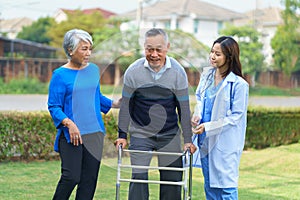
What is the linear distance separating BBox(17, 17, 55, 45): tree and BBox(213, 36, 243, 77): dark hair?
46.1m

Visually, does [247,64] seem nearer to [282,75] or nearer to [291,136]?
[282,75]

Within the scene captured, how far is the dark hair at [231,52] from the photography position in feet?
14.5

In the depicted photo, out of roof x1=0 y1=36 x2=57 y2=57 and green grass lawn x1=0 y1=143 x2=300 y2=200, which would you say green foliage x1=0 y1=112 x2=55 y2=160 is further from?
roof x1=0 y1=36 x2=57 y2=57

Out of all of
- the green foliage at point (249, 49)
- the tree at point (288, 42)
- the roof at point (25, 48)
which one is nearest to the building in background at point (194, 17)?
the roof at point (25, 48)

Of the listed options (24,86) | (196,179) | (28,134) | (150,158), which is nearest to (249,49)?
(24,86)

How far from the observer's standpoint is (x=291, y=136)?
35.6ft

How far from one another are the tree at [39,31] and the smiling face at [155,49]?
4620 cm

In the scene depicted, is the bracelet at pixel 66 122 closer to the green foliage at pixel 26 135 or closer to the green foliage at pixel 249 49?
the green foliage at pixel 26 135

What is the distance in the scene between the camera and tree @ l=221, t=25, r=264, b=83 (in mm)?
33594

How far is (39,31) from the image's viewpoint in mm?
51812

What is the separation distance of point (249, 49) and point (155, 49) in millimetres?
30338

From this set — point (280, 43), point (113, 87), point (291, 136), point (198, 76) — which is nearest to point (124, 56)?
point (113, 87)

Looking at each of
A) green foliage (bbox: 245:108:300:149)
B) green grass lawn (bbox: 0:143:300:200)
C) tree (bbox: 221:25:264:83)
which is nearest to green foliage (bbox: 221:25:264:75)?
tree (bbox: 221:25:264:83)

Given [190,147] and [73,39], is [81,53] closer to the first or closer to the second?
[73,39]
